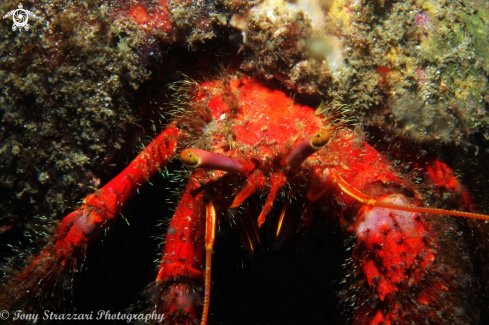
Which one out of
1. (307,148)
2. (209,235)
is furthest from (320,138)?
(209,235)

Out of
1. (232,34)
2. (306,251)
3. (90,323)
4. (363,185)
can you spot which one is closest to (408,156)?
(363,185)

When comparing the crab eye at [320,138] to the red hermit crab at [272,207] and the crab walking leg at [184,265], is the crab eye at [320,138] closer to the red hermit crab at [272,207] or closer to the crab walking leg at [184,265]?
the red hermit crab at [272,207]

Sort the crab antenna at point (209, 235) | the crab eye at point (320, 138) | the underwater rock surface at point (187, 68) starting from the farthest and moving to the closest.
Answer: the underwater rock surface at point (187, 68)
the crab antenna at point (209, 235)
the crab eye at point (320, 138)

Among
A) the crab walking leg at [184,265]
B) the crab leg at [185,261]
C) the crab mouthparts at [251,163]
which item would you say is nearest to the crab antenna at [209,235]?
the crab leg at [185,261]

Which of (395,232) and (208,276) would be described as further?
(395,232)

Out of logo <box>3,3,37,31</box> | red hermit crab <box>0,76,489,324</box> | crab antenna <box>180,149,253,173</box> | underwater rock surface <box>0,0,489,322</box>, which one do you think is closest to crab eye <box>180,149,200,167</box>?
crab antenna <box>180,149,253,173</box>

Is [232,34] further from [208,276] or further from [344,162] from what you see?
[208,276]
